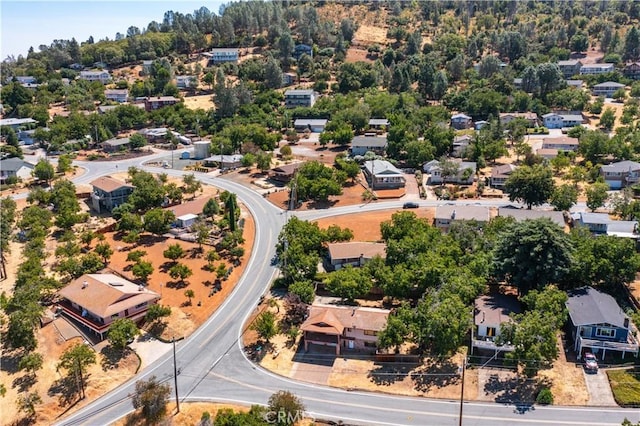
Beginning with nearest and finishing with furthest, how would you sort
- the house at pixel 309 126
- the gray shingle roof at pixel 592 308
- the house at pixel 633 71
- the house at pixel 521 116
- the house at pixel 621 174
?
the gray shingle roof at pixel 592 308
the house at pixel 621 174
the house at pixel 521 116
the house at pixel 309 126
the house at pixel 633 71

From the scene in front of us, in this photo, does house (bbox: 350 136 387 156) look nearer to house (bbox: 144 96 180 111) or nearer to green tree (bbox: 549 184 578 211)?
green tree (bbox: 549 184 578 211)

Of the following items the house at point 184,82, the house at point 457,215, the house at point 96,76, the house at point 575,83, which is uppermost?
the house at point 96,76

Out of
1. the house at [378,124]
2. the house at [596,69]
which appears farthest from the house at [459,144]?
the house at [596,69]

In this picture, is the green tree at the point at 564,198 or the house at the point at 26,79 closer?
the green tree at the point at 564,198

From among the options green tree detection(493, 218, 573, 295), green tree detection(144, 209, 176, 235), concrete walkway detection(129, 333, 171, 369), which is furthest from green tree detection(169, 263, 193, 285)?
green tree detection(493, 218, 573, 295)

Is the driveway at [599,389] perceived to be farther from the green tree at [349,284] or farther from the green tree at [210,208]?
the green tree at [210,208]

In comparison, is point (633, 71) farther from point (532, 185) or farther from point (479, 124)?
point (532, 185)

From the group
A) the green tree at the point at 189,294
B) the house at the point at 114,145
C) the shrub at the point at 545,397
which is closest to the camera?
the shrub at the point at 545,397
